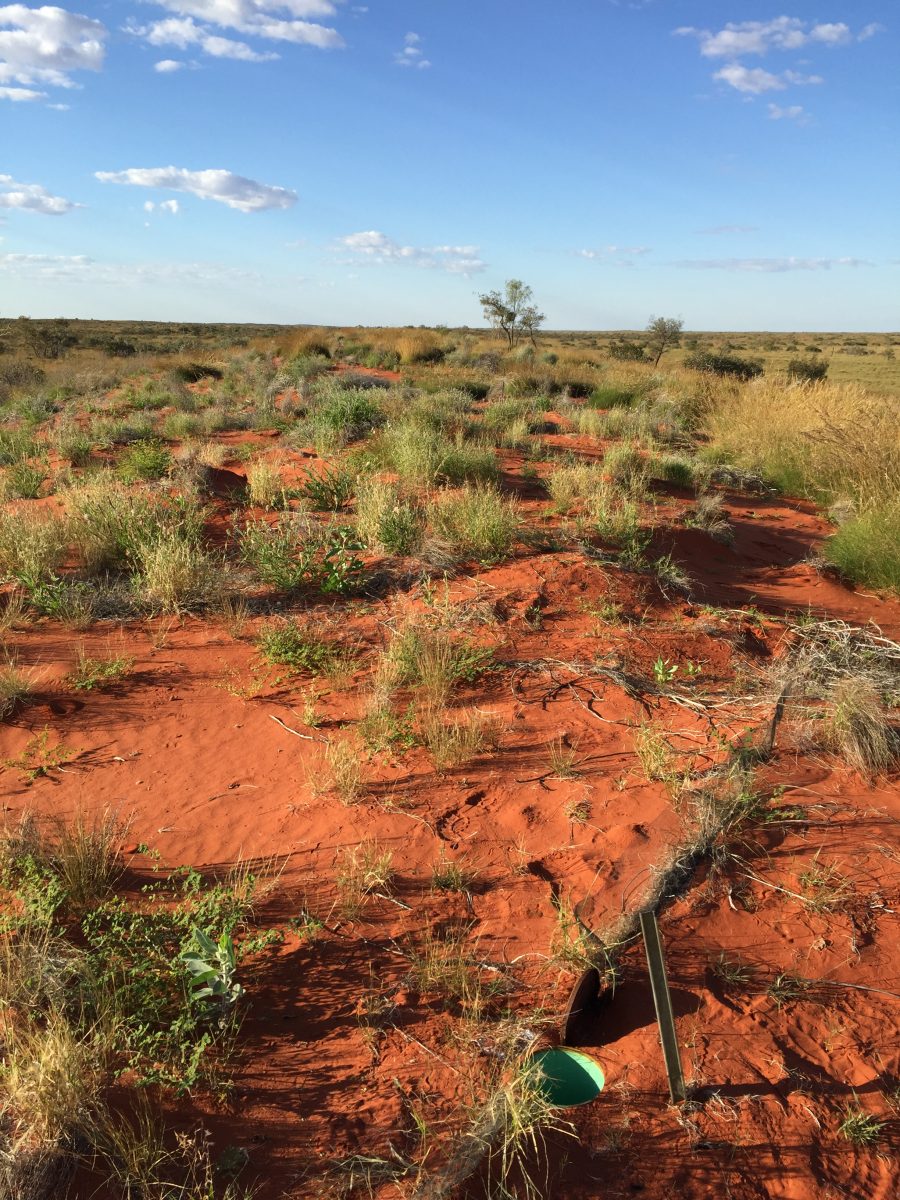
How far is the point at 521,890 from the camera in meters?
2.96

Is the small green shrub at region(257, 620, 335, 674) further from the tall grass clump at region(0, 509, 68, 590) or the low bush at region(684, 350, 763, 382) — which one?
the low bush at region(684, 350, 763, 382)

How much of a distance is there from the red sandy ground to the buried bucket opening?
42 mm

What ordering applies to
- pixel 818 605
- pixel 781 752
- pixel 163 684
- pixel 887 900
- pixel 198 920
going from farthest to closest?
pixel 818 605, pixel 163 684, pixel 781 752, pixel 887 900, pixel 198 920

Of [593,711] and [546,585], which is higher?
[546,585]

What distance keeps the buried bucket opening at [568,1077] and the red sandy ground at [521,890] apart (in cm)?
4

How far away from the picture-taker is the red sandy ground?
2.04 m

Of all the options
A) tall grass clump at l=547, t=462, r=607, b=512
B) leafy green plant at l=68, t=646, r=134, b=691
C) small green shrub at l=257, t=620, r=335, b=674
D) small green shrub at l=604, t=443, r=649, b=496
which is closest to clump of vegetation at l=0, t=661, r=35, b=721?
leafy green plant at l=68, t=646, r=134, b=691

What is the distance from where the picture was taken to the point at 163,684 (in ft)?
14.9

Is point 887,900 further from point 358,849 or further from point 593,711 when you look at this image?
point 358,849

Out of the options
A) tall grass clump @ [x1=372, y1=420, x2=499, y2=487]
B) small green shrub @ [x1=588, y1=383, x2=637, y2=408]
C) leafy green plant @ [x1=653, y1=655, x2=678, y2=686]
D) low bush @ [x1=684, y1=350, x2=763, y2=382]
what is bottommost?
leafy green plant @ [x1=653, y1=655, x2=678, y2=686]

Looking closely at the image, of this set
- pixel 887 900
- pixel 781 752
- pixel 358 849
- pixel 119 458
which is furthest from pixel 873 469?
pixel 119 458

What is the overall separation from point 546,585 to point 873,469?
16.0ft

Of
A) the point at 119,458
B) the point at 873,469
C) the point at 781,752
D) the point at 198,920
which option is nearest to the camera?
the point at 198,920

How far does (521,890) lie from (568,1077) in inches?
30.9
